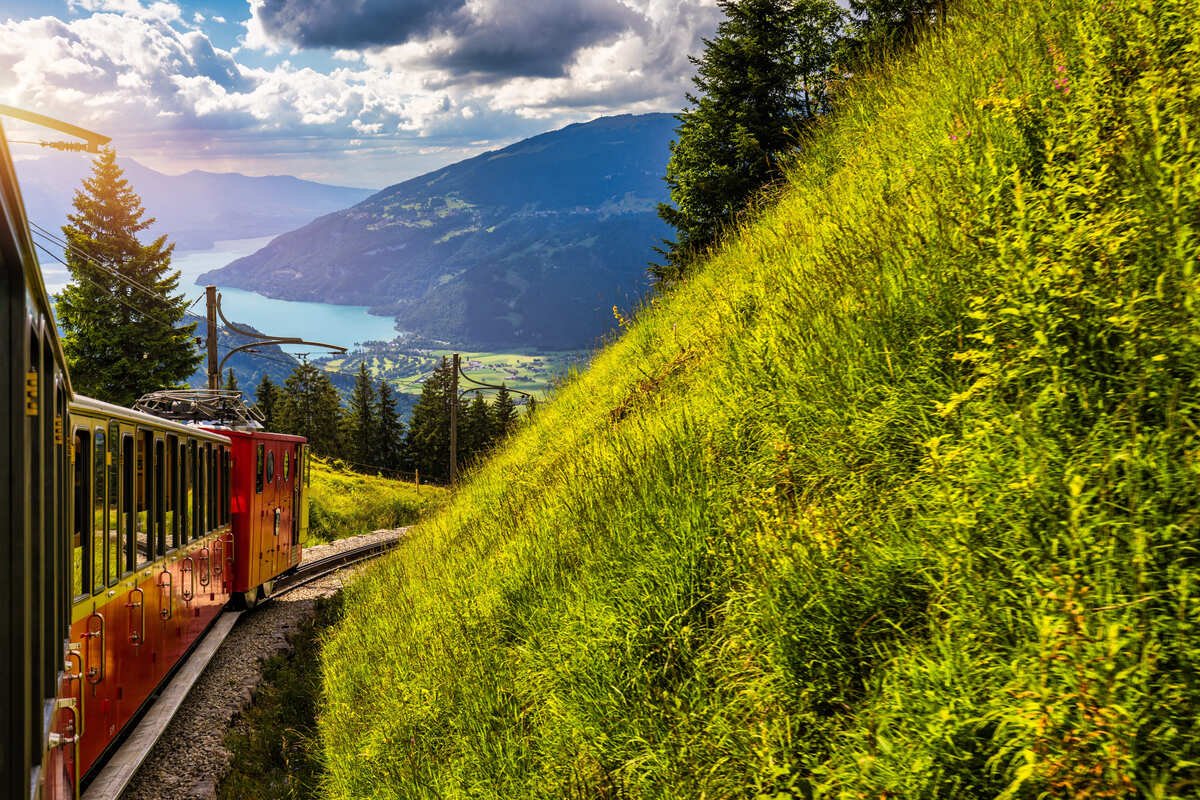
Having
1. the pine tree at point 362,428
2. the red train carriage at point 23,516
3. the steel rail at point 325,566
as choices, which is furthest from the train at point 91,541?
the pine tree at point 362,428

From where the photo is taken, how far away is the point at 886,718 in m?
2.40

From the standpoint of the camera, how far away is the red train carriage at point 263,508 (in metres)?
12.8

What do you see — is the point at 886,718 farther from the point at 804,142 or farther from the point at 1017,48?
the point at 804,142

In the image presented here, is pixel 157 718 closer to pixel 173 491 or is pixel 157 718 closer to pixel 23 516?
pixel 173 491

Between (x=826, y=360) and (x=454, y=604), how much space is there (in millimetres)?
3821

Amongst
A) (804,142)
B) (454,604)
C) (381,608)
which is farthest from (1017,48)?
(381,608)

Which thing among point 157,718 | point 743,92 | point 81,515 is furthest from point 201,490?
point 743,92

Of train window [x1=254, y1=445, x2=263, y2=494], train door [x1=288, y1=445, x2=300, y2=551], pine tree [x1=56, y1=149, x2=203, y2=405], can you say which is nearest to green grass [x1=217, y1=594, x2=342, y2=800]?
train window [x1=254, y1=445, x2=263, y2=494]

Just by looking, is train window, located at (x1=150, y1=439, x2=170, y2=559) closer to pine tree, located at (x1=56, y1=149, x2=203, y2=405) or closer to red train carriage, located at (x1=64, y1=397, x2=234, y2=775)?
red train carriage, located at (x1=64, y1=397, x2=234, y2=775)

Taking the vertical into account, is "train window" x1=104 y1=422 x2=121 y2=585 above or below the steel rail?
above

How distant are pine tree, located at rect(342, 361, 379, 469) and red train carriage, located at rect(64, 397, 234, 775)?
68.5m

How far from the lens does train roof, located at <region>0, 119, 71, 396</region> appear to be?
99.4 inches

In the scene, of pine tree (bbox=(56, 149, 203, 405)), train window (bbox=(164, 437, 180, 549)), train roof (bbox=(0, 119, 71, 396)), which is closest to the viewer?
train roof (bbox=(0, 119, 71, 396))

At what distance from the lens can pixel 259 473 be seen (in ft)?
44.3
